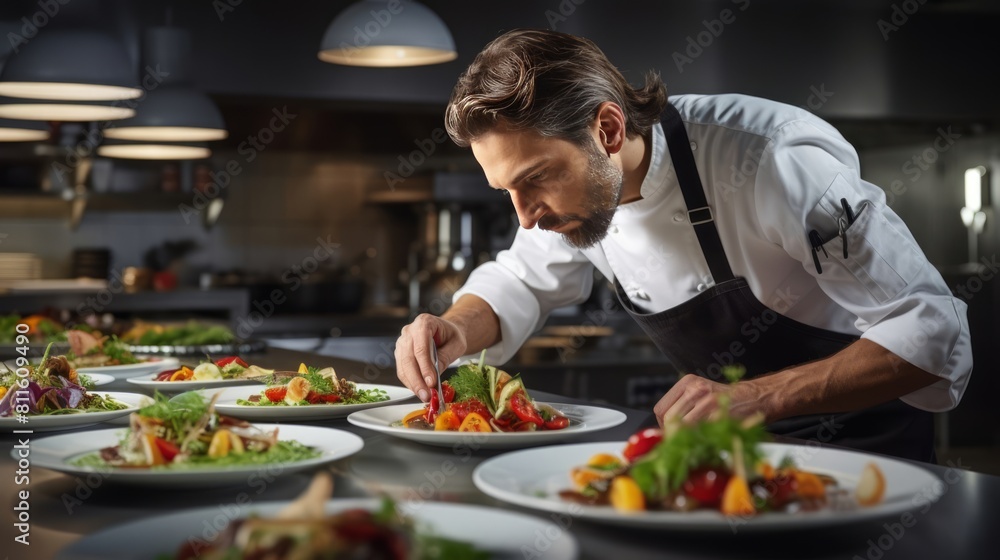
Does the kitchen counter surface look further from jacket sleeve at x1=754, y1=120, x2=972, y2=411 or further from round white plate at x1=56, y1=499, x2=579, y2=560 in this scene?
jacket sleeve at x1=754, y1=120, x2=972, y2=411

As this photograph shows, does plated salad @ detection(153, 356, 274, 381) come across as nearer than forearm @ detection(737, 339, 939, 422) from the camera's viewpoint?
No

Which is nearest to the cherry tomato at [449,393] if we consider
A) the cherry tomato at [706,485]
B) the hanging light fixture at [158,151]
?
the cherry tomato at [706,485]

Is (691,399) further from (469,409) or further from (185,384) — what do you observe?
(185,384)

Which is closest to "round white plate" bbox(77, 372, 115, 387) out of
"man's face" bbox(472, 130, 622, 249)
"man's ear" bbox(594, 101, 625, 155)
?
"man's face" bbox(472, 130, 622, 249)

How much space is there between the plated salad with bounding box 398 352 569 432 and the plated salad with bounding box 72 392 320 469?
25cm

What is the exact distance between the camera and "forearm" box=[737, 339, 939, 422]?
1666 millimetres

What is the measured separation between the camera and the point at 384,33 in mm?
3156

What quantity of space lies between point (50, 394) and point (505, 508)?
846mm

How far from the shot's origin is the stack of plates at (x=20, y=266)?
6629 mm

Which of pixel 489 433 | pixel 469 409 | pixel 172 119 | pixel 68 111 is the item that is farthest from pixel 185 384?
pixel 172 119

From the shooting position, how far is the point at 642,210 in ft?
7.10

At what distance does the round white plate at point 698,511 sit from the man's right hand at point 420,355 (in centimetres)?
56

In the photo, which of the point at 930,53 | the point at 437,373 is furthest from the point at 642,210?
the point at 930,53

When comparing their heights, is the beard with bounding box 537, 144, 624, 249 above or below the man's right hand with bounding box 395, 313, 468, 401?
above
